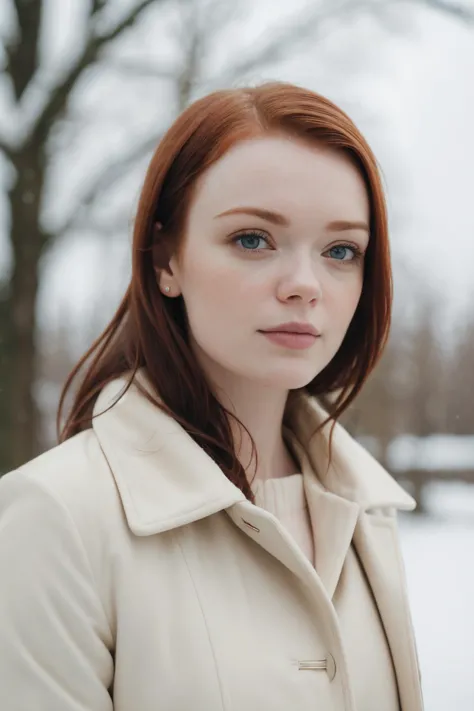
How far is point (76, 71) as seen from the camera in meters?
1.86

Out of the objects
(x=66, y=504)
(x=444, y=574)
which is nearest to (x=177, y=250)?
(x=66, y=504)

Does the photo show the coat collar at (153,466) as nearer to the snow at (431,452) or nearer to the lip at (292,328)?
the lip at (292,328)

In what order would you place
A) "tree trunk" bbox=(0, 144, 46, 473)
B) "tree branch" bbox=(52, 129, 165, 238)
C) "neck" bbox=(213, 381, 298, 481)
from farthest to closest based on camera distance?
"tree branch" bbox=(52, 129, 165, 238) < "tree trunk" bbox=(0, 144, 46, 473) < "neck" bbox=(213, 381, 298, 481)

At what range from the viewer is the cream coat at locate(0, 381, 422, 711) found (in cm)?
73

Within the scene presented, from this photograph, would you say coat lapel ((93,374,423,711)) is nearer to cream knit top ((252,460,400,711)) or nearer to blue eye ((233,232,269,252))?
cream knit top ((252,460,400,711))

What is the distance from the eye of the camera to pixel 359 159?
2.93ft

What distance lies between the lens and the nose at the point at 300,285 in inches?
32.5

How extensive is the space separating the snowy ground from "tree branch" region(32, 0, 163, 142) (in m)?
1.17

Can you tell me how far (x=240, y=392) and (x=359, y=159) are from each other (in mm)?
294

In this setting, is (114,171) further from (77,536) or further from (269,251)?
(77,536)

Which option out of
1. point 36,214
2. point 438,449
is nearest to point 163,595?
point 438,449

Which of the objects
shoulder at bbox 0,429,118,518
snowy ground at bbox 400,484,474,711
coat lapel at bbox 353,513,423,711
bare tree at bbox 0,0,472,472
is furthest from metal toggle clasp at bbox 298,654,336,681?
bare tree at bbox 0,0,472,472

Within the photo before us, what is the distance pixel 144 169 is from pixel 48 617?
135 cm

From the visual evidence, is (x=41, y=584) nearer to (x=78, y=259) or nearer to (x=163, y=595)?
(x=163, y=595)
